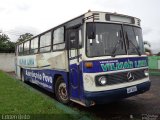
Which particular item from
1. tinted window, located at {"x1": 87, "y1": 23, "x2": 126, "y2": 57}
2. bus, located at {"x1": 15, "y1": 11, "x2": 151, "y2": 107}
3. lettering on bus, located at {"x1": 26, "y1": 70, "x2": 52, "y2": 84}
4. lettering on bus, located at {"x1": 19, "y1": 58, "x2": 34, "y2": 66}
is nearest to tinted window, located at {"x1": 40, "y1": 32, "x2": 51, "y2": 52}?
lettering on bus, located at {"x1": 26, "y1": 70, "x2": 52, "y2": 84}

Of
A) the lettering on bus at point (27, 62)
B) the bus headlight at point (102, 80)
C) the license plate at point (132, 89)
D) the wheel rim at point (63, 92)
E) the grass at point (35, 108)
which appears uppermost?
the lettering on bus at point (27, 62)

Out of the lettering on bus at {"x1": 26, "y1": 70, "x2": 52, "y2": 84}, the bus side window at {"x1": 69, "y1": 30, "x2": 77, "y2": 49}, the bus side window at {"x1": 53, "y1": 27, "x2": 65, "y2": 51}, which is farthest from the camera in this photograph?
the lettering on bus at {"x1": 26, "y1": 70, "x2": 52, "y2": 84}

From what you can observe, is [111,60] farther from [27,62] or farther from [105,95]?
[27,62]

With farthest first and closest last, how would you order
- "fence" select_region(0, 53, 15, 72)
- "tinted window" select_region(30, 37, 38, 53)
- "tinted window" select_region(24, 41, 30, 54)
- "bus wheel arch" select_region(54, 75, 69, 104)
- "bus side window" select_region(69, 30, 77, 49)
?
"fence" select_region(0, 53, 15, 72) → "tinted window" select_region(24, 41, 30, 54) → "tinted window" select_region(30, 37, 38, 53) → "bus wheel arch" select_region(54, 75, 69, 104) → "bus side window" select_region(69, 30, 77, 49)

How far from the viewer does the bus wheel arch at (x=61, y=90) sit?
28.7 feet

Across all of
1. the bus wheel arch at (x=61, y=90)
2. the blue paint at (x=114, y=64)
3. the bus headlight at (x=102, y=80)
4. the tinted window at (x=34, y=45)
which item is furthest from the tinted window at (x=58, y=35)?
the tinted window at (x=34, y=45)

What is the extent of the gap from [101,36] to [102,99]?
1.73 meters

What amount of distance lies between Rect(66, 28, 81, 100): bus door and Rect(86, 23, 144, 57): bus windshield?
27.9 inches

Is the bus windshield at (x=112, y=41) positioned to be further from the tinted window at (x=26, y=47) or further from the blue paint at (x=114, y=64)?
the tinted window at (x=26, y=47)

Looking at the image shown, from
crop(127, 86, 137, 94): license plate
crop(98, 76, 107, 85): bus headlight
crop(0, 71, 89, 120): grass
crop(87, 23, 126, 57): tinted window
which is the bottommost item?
crop(0, 71, 89, 120): grass

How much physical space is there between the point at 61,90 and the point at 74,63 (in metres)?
1.82

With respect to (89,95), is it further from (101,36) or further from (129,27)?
(129,27)

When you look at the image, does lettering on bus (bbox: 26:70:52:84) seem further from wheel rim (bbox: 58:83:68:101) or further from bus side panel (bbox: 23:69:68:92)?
wheel rim (bbox: 58:83:68:101)

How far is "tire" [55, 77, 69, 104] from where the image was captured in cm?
877
